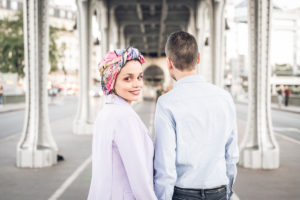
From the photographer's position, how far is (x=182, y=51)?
6.25 feet

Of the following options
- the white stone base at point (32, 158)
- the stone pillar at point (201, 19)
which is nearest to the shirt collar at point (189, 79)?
the white stone base at point (32, 158)

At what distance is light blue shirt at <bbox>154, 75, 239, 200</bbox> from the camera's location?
179 centimetres

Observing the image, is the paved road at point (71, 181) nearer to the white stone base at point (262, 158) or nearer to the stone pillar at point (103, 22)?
the white stone base at point (262, 158)

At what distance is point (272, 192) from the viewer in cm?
505

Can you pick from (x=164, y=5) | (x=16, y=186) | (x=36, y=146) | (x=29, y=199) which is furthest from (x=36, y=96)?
(x=164, y=5)

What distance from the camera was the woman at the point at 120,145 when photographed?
5.56 feet

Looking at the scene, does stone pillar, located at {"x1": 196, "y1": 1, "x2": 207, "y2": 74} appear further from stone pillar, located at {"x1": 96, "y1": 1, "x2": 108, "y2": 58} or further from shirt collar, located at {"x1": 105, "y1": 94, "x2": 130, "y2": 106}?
shirt collar, located at {"x1": 105, "y1": 94, "x2": 130, "y2": 106}

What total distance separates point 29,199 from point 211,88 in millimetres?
3870

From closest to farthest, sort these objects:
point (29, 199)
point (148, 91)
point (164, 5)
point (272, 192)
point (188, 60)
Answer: point (188, 60) < point (29, 199) < point (272, 192) < point (164, 5) < point (148, 91)

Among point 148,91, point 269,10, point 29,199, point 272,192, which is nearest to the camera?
point 29,199

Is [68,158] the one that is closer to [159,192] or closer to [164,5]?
[159,192]

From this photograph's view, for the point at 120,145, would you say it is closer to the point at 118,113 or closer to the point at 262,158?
the point at 118,113

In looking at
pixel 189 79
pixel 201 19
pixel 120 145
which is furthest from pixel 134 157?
pixel 201 19

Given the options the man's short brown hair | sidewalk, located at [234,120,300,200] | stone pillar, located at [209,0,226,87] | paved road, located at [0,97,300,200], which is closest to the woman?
the man's short brown hair
